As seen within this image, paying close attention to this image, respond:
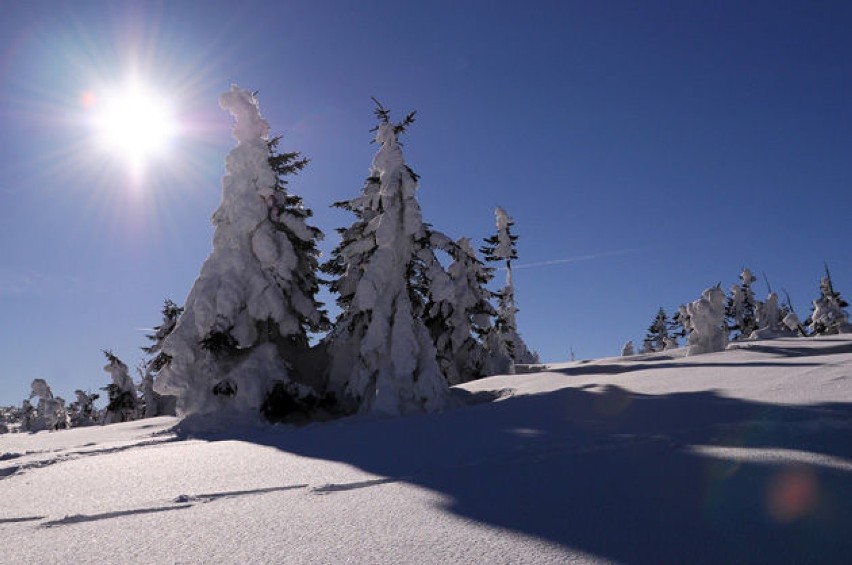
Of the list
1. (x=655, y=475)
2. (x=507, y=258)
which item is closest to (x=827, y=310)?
(x=507, y=258)

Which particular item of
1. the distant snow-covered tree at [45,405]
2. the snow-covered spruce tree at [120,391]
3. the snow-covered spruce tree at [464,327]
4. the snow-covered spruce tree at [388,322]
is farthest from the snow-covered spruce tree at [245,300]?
the distant snow-covered tree at [45,405]

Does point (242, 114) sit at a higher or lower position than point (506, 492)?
higher

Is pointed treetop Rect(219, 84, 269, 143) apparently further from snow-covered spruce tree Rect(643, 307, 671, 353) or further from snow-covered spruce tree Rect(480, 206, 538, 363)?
snow-covered spruce tree Rect(643, 307, 671, 353)

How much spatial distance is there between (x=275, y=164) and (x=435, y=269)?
26.3 ft

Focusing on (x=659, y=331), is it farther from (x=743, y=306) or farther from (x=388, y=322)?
(x=388, y=322)

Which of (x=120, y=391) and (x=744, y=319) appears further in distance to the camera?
(x=744, y=319)

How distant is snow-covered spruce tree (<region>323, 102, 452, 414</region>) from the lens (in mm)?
15766

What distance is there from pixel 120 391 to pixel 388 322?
87.6 ft

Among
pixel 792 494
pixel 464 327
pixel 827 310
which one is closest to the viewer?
pixel 792 494

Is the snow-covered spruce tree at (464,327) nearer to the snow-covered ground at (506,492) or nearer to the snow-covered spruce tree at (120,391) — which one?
the snow-covered ground at (506,492)

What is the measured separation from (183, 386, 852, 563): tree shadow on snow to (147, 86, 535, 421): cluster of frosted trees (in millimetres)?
8425

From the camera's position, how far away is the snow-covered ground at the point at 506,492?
10.3 feet

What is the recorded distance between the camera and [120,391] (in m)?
35.0

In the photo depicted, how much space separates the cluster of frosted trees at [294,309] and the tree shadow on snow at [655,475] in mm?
8425
